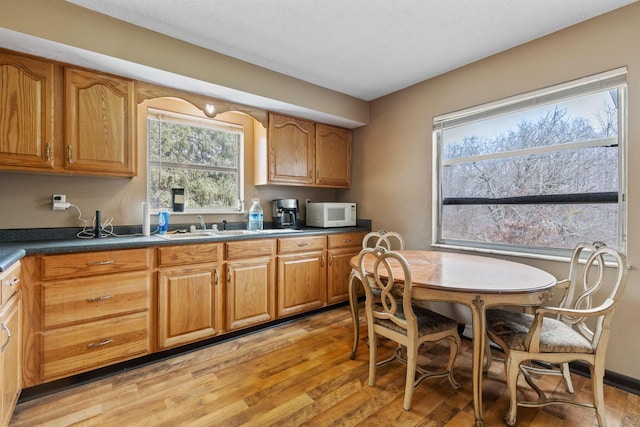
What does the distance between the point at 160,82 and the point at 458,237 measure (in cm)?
301

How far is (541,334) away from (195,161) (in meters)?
3.12

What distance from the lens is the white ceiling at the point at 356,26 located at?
2002mm

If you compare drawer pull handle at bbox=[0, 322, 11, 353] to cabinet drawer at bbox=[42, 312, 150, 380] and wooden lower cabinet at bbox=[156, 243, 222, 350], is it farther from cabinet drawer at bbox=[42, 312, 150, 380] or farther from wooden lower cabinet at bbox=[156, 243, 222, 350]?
wooden lower cabinet at bbox=[156, 243, 222, 350]

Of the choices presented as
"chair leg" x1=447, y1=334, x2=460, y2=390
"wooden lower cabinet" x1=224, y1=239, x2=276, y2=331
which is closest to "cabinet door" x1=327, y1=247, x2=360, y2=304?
"wooden lower cabinet" x1=224, y1=239, x2=276, y2=331

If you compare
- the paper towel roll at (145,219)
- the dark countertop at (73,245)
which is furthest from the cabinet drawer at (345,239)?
the paper towel roll at (145,219)

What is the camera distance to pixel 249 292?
9.06 feet

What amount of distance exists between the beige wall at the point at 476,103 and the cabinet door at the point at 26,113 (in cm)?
298

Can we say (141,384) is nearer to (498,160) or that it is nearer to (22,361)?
(22,361)

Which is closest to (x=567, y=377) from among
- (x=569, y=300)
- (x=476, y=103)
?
(x=569, y=300)

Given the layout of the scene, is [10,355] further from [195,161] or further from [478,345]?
[478,345]

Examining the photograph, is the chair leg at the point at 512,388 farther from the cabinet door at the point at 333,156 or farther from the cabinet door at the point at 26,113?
the cabinet door at the point at 26,113

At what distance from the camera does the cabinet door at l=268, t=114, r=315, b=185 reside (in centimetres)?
325

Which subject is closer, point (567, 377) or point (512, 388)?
point (512, 388)

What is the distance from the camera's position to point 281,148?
332cm
